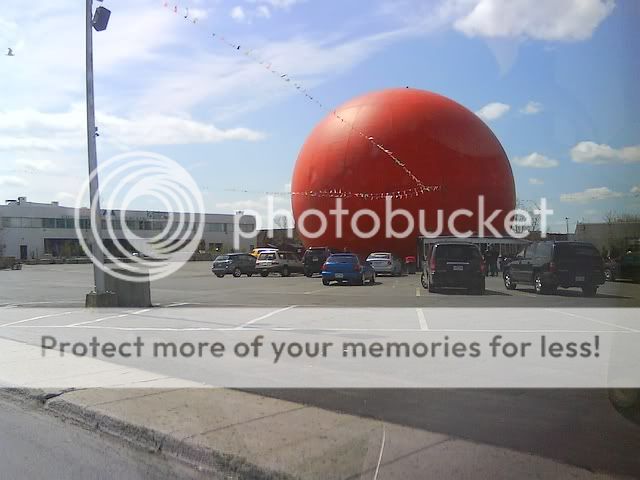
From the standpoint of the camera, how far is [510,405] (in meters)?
6.45

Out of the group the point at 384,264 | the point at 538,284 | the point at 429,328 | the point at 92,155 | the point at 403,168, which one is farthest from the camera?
the point at 403,168

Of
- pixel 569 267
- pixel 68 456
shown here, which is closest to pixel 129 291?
pixel 68 456

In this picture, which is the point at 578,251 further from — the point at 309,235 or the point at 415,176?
the point at 309,235

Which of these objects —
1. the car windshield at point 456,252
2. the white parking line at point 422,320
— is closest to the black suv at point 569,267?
the car windshield at point 456,252

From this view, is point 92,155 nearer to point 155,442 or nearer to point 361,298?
point 361,298

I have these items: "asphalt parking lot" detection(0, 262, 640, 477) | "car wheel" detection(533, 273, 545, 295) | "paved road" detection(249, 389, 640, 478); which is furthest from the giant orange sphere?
"paved road" detection(249, 389, 640, 478)

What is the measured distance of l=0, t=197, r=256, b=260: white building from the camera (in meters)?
76.8

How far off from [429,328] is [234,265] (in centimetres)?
2451

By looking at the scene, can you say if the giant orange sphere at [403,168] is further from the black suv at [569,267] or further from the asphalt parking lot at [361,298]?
the black suv at [569,267]

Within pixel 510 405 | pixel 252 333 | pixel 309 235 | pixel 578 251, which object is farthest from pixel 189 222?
pixel 510 405

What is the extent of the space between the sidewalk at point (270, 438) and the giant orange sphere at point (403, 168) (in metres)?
32.8

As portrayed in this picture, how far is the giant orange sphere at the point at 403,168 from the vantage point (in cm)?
3909

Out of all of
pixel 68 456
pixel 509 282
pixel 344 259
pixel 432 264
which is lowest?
pixel 68 456

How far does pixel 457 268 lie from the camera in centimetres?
2109
